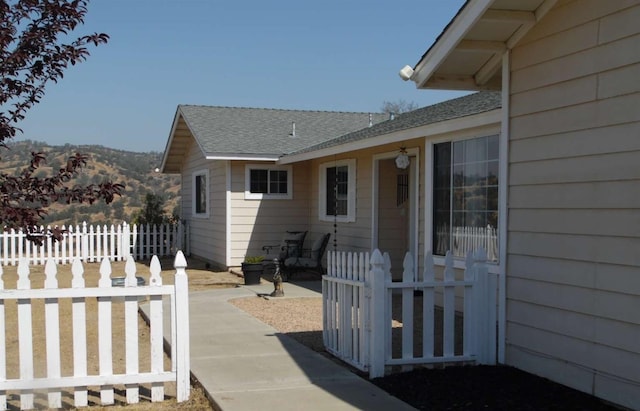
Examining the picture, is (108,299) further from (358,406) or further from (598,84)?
(598,84)

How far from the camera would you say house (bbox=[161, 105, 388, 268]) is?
656 inches

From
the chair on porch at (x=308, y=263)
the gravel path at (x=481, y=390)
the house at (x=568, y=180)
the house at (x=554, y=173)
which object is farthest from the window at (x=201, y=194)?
the gravel path at (x=481, y=390)

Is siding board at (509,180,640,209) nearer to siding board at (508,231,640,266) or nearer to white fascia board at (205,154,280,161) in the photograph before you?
siding board at (508,231,640,266)

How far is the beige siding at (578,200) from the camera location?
497cm

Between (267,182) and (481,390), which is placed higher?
(267,182)

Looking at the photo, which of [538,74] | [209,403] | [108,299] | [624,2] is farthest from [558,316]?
[108,299]

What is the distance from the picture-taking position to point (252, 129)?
18.5m

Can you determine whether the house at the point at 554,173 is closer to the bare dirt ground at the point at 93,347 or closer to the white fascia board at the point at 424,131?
the white fascia board at the point at 424,131

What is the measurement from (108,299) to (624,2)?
4.54 m

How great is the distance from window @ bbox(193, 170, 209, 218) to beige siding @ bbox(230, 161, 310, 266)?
2099 millimetres

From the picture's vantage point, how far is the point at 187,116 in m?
18.6

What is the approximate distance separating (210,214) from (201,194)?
1.54 metres

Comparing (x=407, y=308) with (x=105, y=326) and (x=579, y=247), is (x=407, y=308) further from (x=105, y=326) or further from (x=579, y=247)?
(x=105, y=326)

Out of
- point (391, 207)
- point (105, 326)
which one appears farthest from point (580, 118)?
point (391, 207)
